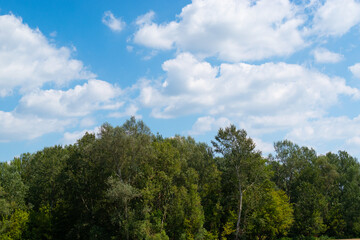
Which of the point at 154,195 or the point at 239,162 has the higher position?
the point at 239,162

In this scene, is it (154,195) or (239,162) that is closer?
(154,195)

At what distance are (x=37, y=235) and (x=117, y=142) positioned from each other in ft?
81.5

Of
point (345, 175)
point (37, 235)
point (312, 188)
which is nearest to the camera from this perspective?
point (37, 235)

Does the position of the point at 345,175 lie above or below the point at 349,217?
above

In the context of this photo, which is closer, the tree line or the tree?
the tree line

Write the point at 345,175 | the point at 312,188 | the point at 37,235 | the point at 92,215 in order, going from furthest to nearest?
the point at 345,175 → the point at 312,188 → the point at 37,235 → the point at 92,215

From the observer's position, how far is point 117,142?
4472 cm

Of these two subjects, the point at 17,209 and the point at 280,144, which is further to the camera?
the point at 280,144

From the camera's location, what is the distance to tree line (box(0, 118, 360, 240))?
45.3 metres

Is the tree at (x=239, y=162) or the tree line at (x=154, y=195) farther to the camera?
the tree at (x=239, y=162)

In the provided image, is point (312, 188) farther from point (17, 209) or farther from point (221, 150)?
point (17, 209)

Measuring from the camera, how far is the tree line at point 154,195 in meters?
45.3

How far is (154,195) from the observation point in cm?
4644

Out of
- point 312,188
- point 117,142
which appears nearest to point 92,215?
point 117,142
